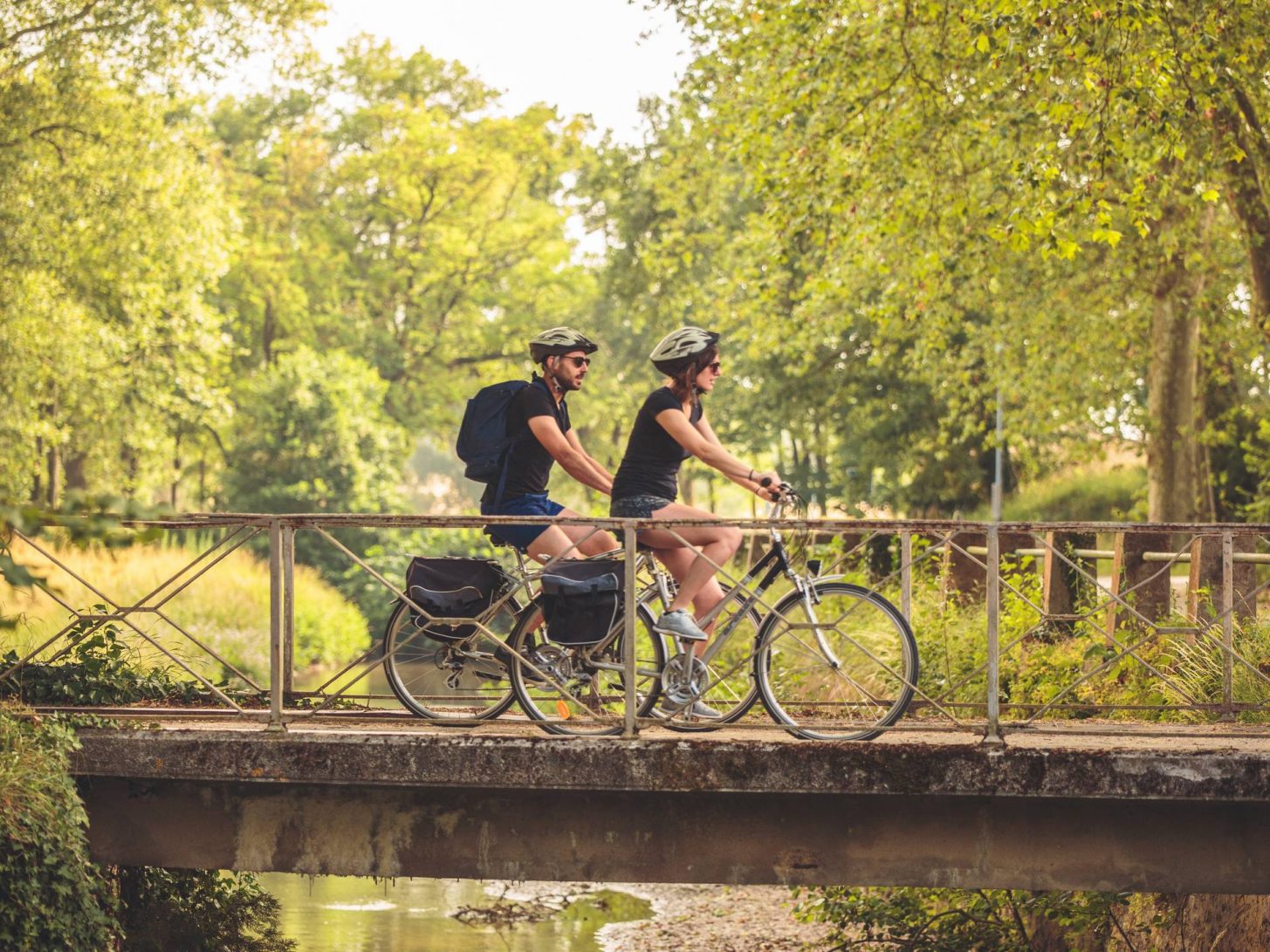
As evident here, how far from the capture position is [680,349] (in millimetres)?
7281

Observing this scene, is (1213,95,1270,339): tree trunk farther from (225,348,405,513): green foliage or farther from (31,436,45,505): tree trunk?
(225,348,405,513): green foliage

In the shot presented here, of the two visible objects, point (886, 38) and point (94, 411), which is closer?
point (886, 38)

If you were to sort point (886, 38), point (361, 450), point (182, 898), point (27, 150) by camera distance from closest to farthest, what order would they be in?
1. point (182, 898)
2. point (886, 38)
3. point (27, 150)
4. point (361, 450)

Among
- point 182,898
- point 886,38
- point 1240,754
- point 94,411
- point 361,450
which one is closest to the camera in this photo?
point 1240,754

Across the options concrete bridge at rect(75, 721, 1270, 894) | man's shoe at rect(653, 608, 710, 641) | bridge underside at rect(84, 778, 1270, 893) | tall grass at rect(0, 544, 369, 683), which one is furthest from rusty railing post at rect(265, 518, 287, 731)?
tall grass at rect(0, 544, 369, 683)

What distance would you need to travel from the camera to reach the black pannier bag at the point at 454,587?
294 inches

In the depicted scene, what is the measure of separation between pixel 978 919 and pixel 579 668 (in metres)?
4.07

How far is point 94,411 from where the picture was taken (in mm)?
31828

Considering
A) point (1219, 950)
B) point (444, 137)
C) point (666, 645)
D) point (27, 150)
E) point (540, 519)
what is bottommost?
point (1219, 950)

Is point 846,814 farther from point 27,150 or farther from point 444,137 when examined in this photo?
point 444,137

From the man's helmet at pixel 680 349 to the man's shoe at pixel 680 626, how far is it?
109 cm

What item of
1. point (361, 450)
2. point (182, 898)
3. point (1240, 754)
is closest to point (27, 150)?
point (361, 450)

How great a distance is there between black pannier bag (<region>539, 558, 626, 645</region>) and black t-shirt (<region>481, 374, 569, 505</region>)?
19.8 inches

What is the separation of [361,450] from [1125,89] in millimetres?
29082
